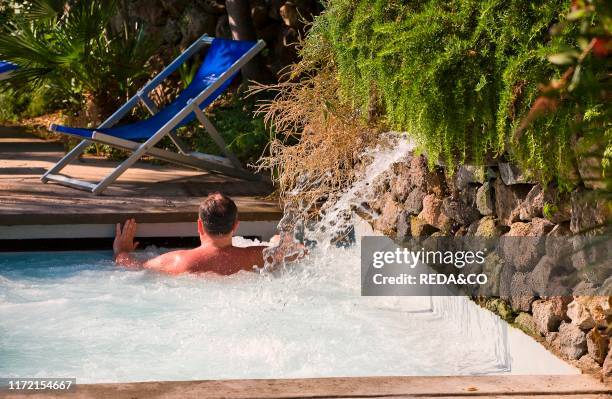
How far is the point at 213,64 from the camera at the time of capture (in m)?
7.38

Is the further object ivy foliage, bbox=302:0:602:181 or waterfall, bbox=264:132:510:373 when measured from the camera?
waterfall, bbox=264:132:510:373

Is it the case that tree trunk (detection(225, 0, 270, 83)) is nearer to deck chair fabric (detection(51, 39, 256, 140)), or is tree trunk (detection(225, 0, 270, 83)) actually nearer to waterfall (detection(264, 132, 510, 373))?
deck chair fabric (detection(51, 39, 256, 140))

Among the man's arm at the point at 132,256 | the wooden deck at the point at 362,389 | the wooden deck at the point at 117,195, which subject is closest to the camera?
the wooden deck at the point at 362,389

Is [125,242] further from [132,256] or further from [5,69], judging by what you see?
[5,69]

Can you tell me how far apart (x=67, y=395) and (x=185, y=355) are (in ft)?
4.21

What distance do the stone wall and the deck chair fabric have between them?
2349 mm

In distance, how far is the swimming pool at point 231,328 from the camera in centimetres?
371

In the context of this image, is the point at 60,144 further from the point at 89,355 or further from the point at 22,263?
the point at 89,355

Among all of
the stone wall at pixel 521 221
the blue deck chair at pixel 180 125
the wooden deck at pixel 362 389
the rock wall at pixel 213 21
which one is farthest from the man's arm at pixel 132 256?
the rock wall at pixel 213 21

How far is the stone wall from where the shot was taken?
3.04 meters

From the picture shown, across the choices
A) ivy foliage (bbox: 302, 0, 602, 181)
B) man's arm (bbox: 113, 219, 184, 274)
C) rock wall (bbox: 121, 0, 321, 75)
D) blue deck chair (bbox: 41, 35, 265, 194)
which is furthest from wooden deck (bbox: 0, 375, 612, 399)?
rock wall (bbox: 121, 0, 321, 75)

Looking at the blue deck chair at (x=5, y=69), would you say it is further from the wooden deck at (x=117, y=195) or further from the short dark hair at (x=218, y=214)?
the short dark hair at (x=218, y=214)

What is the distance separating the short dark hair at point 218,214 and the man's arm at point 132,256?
0.27 metres

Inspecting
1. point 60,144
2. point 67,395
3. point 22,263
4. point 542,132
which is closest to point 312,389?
point 67,395
